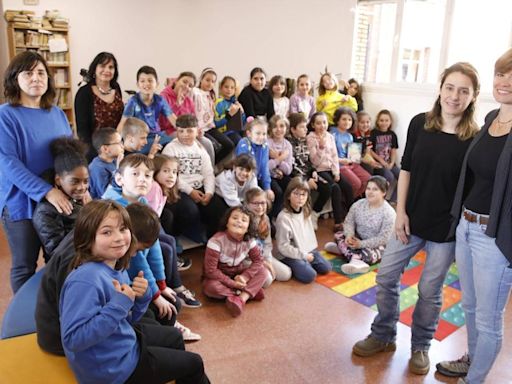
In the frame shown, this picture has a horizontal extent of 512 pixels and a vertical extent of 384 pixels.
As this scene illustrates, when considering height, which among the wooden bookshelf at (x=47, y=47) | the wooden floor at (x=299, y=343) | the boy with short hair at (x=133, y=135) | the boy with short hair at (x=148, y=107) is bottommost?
the wooden floor at (x=299, y=343)

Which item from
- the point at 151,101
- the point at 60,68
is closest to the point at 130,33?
the point at 60,68

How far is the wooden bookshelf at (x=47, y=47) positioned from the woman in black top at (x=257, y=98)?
2656mm

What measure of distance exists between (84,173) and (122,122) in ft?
4.31

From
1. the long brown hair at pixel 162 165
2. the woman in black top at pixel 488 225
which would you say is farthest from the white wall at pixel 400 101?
the woman in black top at pixel 488 225

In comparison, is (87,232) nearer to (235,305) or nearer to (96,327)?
(96,327)

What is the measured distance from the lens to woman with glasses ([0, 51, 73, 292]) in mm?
2047

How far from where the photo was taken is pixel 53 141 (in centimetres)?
215

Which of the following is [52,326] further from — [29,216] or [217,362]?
[217,362]

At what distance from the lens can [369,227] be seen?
367 centimetres

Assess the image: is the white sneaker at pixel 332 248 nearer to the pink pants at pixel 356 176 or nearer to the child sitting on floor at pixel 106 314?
the pink pants at pixel 356 176

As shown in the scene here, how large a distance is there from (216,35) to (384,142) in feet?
10.9

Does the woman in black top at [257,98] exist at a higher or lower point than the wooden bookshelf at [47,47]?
lower

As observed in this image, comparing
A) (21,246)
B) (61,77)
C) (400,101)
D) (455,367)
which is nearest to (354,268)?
(455,367)

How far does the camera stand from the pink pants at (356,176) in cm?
468
